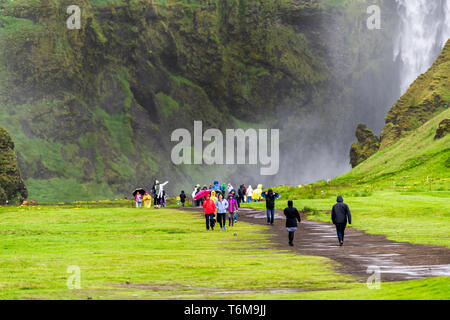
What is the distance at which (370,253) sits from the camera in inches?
1043

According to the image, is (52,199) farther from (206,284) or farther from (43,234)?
(206,284)

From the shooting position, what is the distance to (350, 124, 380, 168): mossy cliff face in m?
170

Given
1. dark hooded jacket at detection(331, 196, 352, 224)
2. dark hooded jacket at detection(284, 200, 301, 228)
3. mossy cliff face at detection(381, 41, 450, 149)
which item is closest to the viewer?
dark hooded jacket at detection(331, 196, 352, 224)

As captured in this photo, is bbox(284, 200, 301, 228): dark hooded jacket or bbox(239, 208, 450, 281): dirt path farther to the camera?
bbox(284, 200, 301, 228): dark hooded jacket

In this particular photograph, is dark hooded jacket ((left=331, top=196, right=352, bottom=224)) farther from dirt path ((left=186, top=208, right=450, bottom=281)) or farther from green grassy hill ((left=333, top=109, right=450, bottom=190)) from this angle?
green grassy hill ((left=333, top=109, right=450, bottom=190))

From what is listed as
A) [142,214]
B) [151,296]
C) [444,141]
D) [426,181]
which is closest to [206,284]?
[151,296]

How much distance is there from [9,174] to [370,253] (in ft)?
497

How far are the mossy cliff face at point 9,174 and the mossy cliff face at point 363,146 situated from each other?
272ft

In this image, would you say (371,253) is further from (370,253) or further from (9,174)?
(9,174)

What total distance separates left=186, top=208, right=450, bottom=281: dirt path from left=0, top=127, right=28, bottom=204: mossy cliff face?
5247 inches

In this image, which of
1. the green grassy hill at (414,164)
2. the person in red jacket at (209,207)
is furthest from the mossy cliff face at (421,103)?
the person in red jacket at (209,207)

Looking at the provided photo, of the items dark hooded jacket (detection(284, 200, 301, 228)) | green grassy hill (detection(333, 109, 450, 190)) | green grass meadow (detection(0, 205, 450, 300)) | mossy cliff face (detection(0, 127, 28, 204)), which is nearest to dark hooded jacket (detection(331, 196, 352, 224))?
dark hooded jacket (detection(284, 200, 301, 228))

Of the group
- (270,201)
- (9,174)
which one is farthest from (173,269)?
(9,174)
